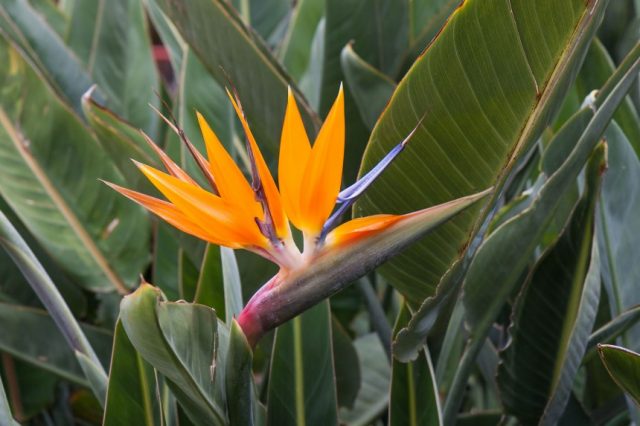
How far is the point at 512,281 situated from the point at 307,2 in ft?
2.11

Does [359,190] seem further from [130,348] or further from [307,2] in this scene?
[307,2]

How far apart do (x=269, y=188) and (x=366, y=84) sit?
0.38 meters

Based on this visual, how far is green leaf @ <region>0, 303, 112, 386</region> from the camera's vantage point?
2.97 feet

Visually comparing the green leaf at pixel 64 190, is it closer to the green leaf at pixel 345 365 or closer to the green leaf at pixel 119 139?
the green leaf at pixel 119 139

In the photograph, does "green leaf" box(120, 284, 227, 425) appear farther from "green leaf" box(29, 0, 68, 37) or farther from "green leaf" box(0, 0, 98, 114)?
"green leaf" box(29, 0, 68, 37)

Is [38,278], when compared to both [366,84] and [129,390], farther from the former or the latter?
[366,84]

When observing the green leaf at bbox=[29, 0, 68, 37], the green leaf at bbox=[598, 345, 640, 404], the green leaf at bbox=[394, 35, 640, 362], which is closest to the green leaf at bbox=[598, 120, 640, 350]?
the green leaf at bbox=[394, 35, 640, 362]

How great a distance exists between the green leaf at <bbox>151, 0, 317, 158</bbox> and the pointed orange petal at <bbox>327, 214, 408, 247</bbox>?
0.30 m

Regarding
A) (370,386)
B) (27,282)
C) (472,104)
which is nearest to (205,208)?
(472,104)

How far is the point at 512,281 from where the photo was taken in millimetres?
684

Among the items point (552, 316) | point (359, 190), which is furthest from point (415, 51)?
point (359, 190)

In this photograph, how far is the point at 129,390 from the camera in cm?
63

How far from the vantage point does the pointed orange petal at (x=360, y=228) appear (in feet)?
1.51

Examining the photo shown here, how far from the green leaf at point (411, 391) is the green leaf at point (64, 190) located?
1.47 feet
